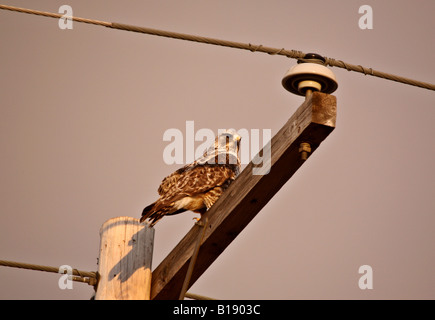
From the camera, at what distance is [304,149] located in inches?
185

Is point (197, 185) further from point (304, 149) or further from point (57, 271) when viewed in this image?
point (304, 149)

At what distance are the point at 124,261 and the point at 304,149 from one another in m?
1.61

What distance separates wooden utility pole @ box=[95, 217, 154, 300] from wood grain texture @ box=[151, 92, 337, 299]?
117mm

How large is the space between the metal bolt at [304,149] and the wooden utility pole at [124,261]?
1499 millimetres

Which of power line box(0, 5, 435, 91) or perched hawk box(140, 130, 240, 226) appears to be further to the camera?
perched hawk box(140, 130, 240, 226)

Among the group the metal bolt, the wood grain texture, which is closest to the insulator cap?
the wood grain texture

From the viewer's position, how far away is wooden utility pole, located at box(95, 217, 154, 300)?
554 cm

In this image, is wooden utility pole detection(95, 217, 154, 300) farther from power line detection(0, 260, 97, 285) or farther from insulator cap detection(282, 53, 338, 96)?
insulator cap detection(282, 53, 338, 96)

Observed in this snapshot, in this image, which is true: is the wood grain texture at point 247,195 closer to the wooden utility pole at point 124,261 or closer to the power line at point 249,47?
the wooden utility pole at point 124,261

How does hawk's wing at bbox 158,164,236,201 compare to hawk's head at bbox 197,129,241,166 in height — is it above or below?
below
